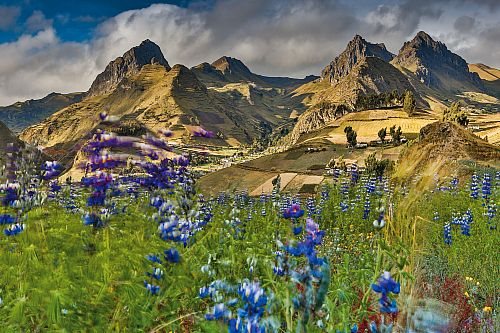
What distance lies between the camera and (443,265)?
303 inches

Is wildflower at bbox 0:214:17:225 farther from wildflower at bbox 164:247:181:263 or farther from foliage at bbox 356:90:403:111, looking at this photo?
foliage at bbox 356:90:403:111

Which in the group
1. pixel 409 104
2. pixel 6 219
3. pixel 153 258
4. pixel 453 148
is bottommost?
pixel 153 258

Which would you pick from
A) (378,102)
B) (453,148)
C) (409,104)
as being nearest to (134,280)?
(453,148)

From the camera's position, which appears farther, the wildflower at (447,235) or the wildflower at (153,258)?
the wildflower at (447,235)

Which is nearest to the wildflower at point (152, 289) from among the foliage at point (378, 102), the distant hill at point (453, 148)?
the distant hill at point (453, 148)

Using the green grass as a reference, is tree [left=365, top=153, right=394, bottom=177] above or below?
above

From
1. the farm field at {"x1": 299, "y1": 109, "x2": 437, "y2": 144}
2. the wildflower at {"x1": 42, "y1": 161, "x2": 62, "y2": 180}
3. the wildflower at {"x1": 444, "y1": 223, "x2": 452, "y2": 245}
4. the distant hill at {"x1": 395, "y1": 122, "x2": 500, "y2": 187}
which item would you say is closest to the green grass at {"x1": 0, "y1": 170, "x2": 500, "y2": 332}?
the wildflower at {"x1": 42, "y1": 161, "x2": 62, "y2": 180}

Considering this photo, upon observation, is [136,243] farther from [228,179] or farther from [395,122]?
[395,122]

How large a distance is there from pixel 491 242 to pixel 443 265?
2.93 ft

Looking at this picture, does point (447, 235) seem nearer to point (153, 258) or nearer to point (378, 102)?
point (153, 258)

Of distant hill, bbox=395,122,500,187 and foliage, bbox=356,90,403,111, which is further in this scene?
foliage, bbox=356,90,403,111

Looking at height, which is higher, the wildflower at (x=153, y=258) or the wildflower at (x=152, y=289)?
the wildflower at (x=153, y=258)

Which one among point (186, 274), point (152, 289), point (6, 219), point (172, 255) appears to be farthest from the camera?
point (6, 219)

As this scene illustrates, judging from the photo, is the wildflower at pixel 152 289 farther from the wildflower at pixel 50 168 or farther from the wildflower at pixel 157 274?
the wildflower at pixel 50 168
